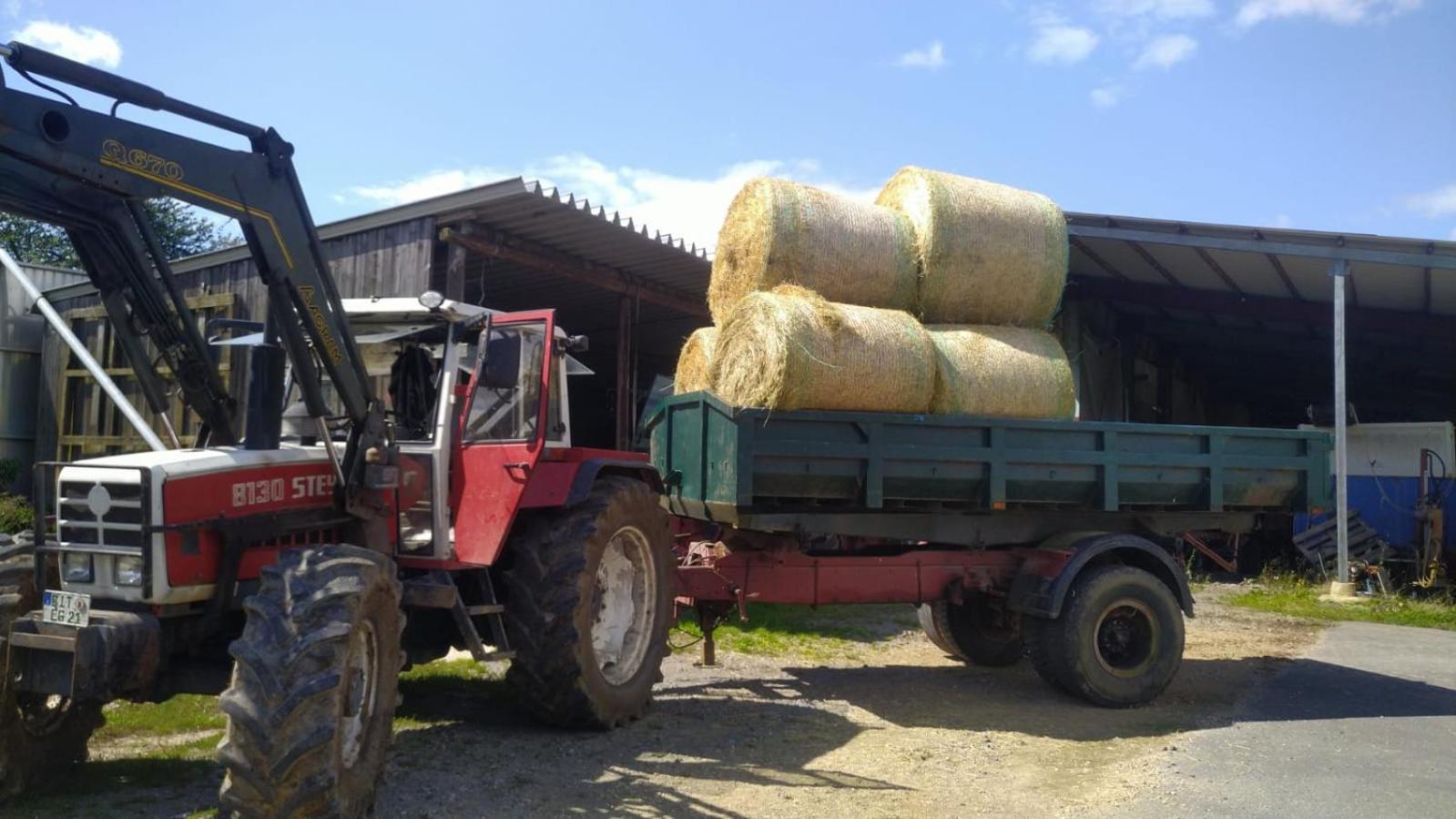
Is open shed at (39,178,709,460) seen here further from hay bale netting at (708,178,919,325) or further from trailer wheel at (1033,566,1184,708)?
trailer wheel at (1033,566,1184,708)

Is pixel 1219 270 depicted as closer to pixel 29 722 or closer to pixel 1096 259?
pixel 1096 259

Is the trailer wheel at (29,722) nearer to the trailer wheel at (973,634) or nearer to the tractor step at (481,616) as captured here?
the tractor step at (481,616)

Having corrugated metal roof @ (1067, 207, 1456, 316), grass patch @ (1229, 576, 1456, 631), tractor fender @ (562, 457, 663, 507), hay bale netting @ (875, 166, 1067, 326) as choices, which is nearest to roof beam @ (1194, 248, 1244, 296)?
corrugated metal roof @ (1067, 207, 1456, 316)

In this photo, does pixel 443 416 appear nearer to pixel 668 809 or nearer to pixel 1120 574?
pixel 668 809

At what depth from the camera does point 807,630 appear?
974 centimetres

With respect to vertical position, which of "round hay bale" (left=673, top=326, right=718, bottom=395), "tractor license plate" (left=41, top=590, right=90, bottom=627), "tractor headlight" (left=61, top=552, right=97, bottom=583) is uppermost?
"round hay bale" (left=673, top=326, right=718, bottom=395)

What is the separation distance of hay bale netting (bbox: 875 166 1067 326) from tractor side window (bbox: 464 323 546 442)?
10.4 ft

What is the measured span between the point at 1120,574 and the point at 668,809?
3.78 m

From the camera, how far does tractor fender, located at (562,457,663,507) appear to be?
574 cm

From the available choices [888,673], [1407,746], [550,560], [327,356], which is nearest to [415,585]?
[550,560]

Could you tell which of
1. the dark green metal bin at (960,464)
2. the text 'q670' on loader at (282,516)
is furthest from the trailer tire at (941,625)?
the text 'q670' on loader at (282,516)

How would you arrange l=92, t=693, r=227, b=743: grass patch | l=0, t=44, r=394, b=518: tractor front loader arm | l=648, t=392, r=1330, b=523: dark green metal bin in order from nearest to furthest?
1. l=0, t=44, r=394, b=518: tractor front loader arm
2. l=92, t=693, r=227, b=743: grass patch
3. l=648, t=392, r=1330, b=523: dark green metal bin

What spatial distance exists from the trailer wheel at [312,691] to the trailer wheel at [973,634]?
492 cm

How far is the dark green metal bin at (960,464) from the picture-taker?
6.47 metres
